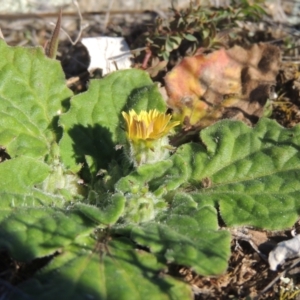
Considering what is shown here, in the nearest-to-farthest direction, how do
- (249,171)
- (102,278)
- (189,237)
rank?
(102,278) < (189,237) < (249,171)

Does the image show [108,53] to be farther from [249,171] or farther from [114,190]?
[249,171]

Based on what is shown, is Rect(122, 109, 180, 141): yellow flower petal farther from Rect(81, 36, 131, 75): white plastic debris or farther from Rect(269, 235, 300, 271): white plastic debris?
Rect(81, 36, 131, 75): white plastic debris

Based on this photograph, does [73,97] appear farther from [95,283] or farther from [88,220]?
[95,283]

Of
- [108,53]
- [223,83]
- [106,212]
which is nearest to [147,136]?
[106,212]

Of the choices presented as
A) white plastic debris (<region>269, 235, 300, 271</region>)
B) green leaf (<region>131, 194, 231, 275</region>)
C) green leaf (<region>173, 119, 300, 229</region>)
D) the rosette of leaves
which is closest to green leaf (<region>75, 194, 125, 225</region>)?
the rosette of leaves

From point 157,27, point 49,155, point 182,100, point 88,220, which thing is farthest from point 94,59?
point 88,220

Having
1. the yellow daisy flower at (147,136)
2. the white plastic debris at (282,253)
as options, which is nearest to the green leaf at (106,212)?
the yellow daisy flower at (147,136)

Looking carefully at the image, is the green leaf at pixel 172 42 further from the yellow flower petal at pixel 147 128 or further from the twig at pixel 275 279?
the twig at pixel 275 279

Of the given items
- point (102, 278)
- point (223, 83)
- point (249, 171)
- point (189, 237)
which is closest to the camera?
point (102, 278)
